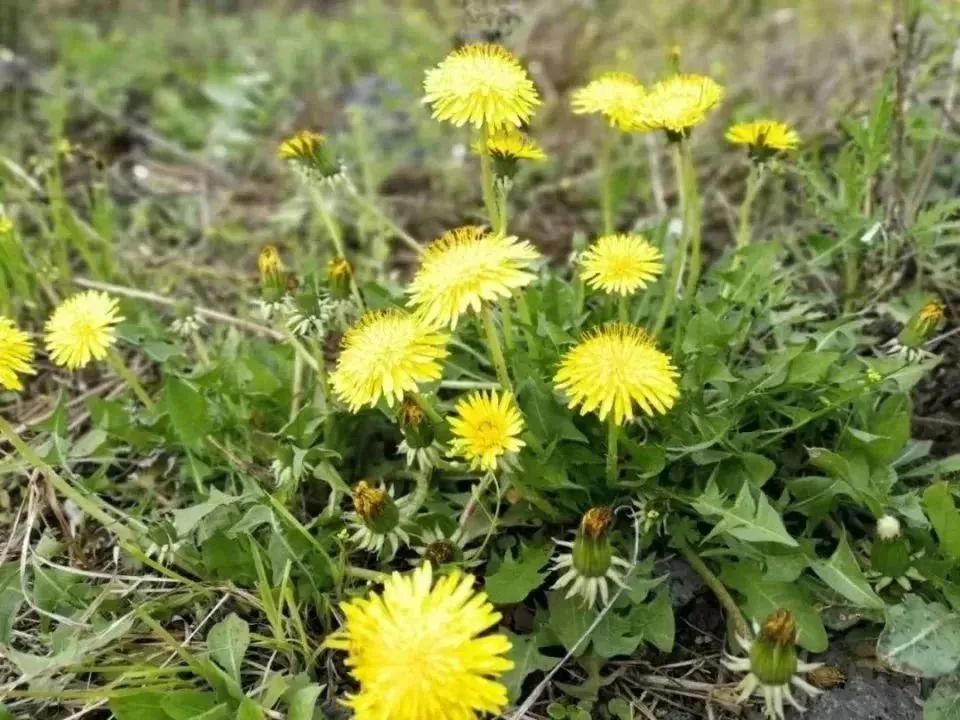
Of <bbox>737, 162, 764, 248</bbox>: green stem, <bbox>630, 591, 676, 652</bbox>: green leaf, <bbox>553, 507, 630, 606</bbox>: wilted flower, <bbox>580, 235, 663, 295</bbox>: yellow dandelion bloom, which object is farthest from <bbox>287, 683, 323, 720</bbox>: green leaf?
<bbox>737, 162, 764, 248</bbox>: green stem

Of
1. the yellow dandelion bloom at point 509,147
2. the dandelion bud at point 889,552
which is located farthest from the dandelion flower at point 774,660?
the yellow dandelion bloom at point 509,147

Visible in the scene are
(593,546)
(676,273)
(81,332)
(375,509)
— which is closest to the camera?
(593,546)

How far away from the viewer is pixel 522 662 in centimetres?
140

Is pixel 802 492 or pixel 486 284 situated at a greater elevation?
pixel 486 284

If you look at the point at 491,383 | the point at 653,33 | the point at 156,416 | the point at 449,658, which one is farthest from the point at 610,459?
the point at 653,33

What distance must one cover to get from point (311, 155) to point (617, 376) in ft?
2.47

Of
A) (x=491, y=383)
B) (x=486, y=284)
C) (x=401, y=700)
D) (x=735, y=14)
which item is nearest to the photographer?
(x=401, y=700)

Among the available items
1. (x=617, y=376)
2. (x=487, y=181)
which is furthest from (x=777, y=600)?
(x=487, y=181)

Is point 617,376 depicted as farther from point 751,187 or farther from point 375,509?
point 751,187

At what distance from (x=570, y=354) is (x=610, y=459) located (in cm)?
20

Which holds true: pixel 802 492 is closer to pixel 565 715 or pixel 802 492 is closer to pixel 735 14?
pixel 565 715

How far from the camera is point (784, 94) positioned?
10.1 feet

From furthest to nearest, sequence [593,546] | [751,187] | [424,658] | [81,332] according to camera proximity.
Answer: [751,187] → [81,332] → [593,546] → [424,658]

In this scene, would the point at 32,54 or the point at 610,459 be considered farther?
the point at 32,54
